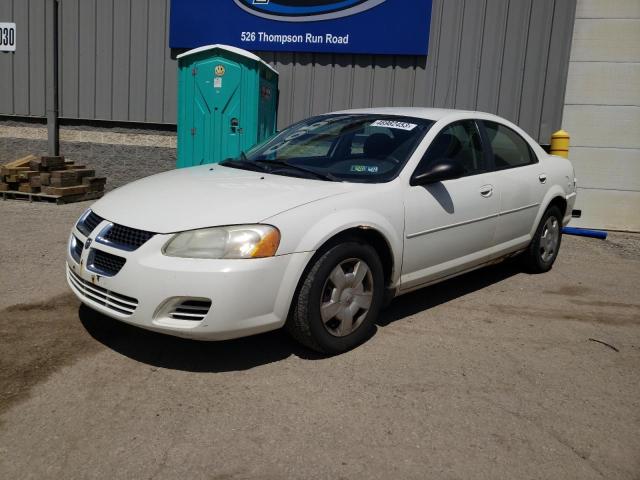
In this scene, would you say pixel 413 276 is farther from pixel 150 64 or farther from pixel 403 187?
pixel 150 64

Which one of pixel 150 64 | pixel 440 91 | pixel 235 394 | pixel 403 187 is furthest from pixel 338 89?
pixel 235 394

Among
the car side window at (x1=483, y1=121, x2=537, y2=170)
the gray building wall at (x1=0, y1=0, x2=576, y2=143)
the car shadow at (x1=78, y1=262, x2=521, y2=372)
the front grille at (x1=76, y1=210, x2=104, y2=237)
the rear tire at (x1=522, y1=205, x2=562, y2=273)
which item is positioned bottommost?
the car shadow at (x1=78, y1=262, x2=521, y2=372)

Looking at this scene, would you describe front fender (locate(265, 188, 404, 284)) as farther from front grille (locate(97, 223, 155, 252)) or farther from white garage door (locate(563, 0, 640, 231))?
white garage door (locate(563, 0, 640, 231))

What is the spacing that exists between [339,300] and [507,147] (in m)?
2.43

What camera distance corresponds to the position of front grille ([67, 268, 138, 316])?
131 inches

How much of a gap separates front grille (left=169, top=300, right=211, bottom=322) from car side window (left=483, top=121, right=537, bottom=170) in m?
2.77

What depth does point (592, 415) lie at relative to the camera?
3.16 meters

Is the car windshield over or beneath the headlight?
over

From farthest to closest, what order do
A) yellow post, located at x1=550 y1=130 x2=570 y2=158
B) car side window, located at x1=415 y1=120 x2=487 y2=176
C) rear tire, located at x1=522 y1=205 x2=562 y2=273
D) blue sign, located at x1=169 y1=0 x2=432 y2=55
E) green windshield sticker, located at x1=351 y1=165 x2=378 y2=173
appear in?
blue sign, located at x1=169 y1=0 x2=432 y2=55 → yellow post, located at x1=550 y1=130 x2=570 y2=158 → rear tire, located at x1=522 y1=205 x2=562 y2=273 → car side window, located at x1=415 y1=120 x2=487 y2=176 → green windshield sticker, located at x1=351 y1=165 x2=378 y2=173

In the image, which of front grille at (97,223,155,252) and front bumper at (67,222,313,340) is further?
front grille at (97,223,155,252)

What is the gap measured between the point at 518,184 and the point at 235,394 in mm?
3047

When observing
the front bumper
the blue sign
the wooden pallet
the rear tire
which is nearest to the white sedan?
the front bumper

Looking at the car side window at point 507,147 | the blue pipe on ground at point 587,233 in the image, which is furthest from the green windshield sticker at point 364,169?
the blue pipe on ground at point 587,233

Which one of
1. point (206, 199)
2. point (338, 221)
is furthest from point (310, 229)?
point (206, 199)
